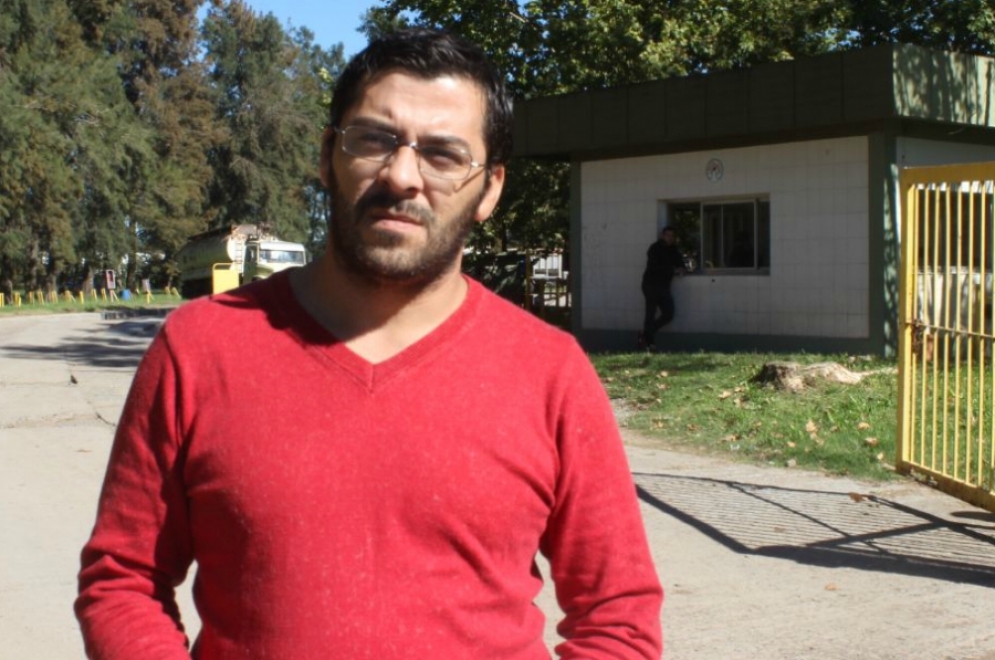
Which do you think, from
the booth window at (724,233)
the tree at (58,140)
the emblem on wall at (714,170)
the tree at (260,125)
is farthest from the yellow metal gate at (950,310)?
the tree at (260,125)

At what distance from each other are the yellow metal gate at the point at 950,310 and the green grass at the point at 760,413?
842 millimetres

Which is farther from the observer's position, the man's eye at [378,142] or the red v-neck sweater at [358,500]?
the man's eye at [378,142]

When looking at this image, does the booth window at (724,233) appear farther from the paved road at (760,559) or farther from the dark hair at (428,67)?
the dark hair at (428,67)

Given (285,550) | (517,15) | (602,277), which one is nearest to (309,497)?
(285,550)

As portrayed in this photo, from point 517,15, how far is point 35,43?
3340 centimetres

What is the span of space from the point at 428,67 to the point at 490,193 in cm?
27

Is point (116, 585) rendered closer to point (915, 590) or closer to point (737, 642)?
point (737, 642)

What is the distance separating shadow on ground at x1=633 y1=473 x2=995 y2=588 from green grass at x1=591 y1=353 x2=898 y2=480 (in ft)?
3.60

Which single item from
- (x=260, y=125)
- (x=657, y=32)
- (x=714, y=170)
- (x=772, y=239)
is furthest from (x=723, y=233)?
(x=260, y=125)

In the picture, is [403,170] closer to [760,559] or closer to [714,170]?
[760,559]

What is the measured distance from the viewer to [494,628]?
2.17 metres

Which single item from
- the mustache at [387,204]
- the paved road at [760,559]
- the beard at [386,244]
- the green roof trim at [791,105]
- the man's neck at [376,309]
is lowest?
the paved road at [760,559]

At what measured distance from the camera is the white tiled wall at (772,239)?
17.6m

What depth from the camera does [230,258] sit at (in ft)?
180
